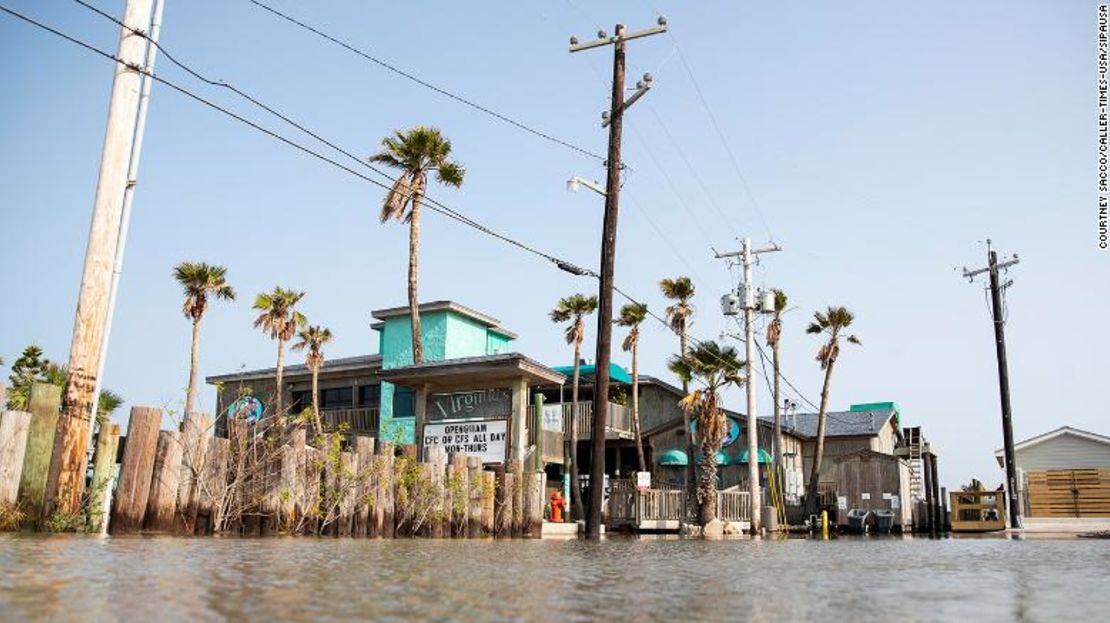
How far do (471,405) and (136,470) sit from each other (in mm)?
10930

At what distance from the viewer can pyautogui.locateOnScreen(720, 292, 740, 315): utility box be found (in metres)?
32.0

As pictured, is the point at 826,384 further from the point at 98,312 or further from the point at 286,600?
the point at 286,600

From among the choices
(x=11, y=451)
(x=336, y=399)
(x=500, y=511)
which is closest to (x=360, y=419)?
(x=336, y=399)

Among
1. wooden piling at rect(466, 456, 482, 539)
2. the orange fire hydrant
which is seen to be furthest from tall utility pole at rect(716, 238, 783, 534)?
wooden piling at rect(466, 456, 482, 539)

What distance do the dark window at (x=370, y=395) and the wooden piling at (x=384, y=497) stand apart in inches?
901

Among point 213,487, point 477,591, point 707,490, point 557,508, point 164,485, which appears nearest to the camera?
point 477,591

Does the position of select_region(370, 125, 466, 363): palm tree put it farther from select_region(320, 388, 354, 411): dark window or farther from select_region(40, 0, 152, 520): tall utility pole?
select_region(40, 0, 152, 520): tall utility pole

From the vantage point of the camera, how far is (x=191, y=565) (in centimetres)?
498

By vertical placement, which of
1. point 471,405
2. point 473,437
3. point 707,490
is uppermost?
point 471,405

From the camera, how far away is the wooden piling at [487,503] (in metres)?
17.6

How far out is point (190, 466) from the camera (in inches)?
470

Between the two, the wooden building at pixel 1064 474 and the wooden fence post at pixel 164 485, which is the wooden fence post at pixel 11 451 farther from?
the wooden building at pixel 1064 474

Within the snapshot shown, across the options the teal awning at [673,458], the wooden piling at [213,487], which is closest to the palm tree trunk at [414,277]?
the teal awning at [673,458]

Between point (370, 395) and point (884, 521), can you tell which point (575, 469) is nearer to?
point (370, 395)
